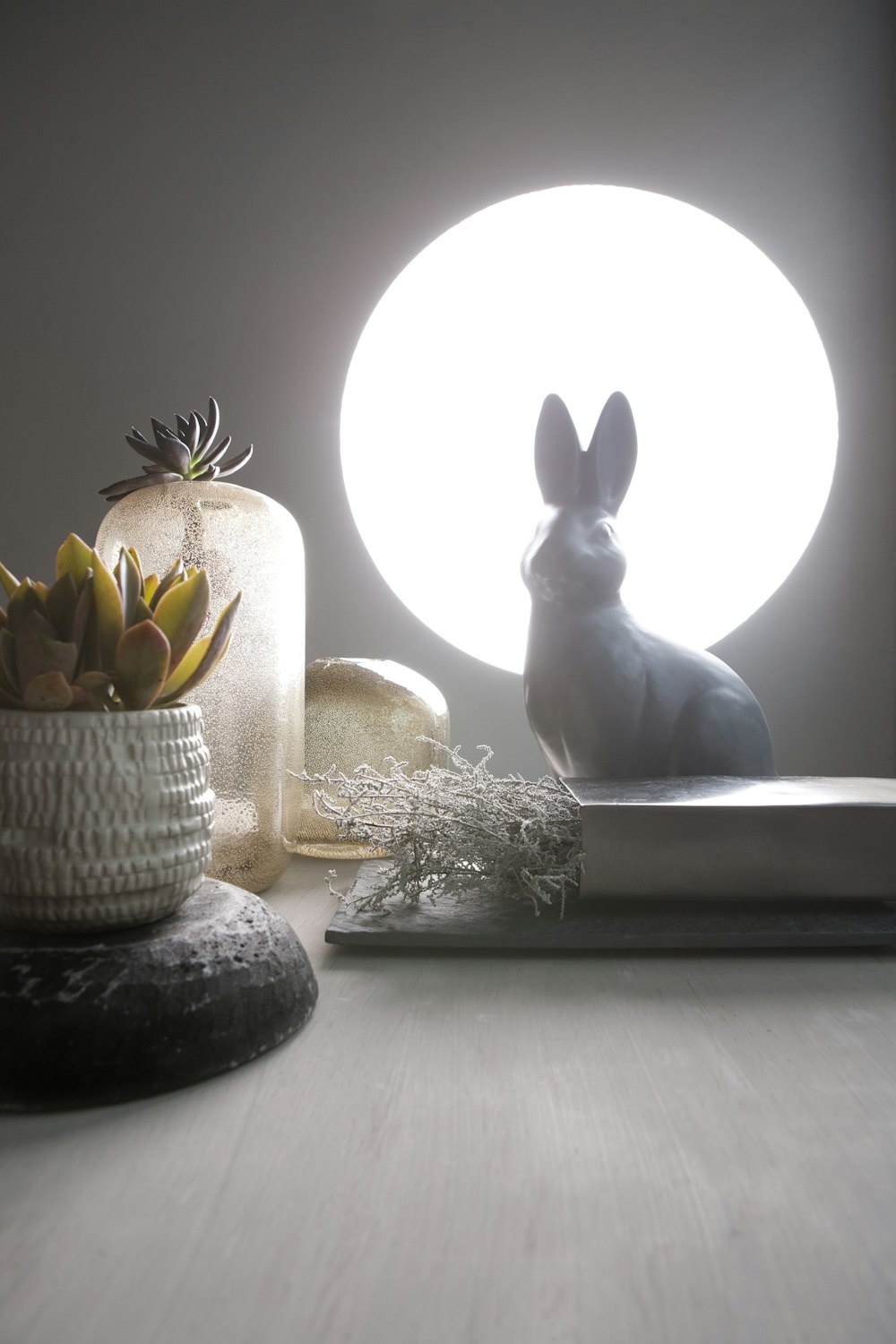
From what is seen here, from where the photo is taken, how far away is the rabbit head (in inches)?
32.0

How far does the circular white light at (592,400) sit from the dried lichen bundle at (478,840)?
25.6 inches

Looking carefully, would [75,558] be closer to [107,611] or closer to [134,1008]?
[107,611]

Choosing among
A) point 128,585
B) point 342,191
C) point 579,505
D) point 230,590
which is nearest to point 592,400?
point 342,191

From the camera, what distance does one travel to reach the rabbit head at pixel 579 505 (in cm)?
81

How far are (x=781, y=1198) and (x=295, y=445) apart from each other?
1156 mm

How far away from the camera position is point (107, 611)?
48cm

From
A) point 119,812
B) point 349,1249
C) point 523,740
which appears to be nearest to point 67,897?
point 119,812

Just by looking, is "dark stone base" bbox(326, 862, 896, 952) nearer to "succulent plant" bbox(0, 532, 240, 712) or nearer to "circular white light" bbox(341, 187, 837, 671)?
"succulent plant" bbox(0, 532, 240, 712)

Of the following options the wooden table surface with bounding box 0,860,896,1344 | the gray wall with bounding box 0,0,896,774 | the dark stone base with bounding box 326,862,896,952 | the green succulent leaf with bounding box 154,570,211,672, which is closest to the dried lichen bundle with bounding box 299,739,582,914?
the dark stone base with bounding box 326,862,896,952

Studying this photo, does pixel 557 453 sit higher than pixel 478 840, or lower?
higher

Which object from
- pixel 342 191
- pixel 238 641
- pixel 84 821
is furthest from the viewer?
pixel 342 191

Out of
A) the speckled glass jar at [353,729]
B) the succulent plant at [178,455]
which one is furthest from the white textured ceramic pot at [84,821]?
the speckled glass jar at [353,729]

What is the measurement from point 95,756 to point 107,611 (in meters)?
0.08

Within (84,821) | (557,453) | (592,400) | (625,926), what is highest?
(592,400)
